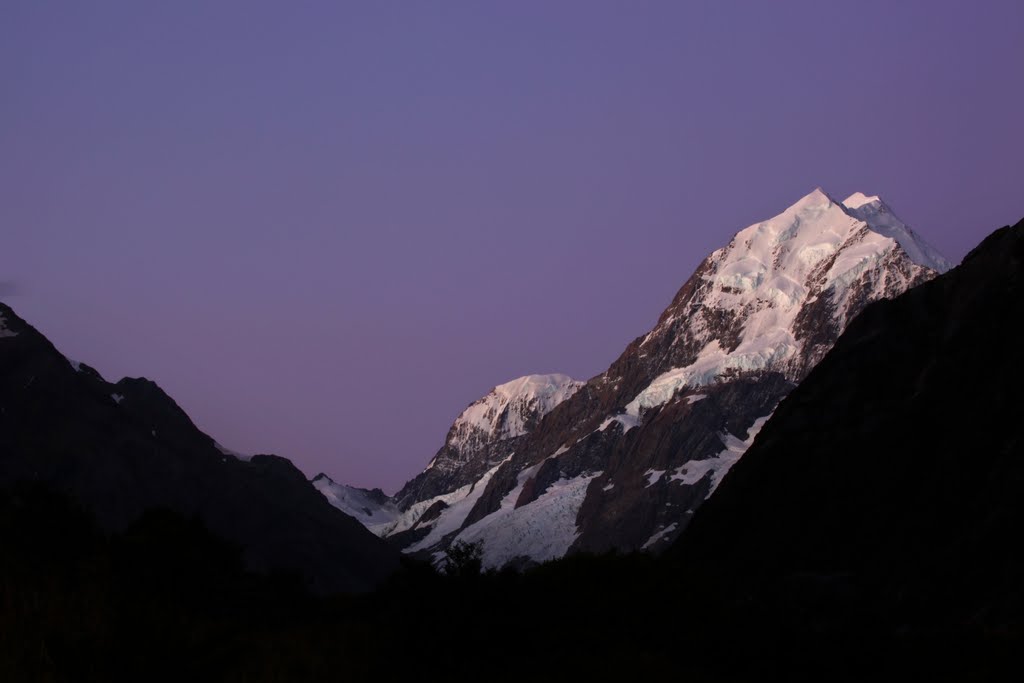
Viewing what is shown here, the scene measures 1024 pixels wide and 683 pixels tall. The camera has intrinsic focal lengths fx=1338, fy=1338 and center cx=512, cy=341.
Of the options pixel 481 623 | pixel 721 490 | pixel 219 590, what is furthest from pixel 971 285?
pixel 481 623

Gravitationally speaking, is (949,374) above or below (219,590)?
above

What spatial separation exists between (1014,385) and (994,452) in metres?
6.17

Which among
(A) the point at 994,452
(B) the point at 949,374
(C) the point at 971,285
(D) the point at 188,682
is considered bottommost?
(D) the point at 188,682

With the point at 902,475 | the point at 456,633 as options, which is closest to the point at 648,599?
the point at 456,633

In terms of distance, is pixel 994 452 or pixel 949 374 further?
pixel 949 374

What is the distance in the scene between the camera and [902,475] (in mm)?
93688

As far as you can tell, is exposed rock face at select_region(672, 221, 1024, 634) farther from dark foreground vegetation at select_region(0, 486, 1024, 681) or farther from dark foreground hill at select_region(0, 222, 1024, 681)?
dark foreground vegetation at select_region(0, 486, 1024, 681)

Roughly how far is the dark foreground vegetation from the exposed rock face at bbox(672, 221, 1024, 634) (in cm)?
2218

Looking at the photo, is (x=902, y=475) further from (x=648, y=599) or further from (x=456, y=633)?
(x=456, y=633)

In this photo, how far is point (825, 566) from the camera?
88.6m

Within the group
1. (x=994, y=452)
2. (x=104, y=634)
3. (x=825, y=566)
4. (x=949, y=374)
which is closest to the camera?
(x=104, y=634)

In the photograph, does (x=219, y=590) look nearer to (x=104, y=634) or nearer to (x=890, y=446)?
(x=104, y=634)

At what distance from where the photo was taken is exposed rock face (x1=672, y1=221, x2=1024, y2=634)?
70688 millimetres

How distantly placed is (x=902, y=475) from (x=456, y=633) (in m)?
69.3
